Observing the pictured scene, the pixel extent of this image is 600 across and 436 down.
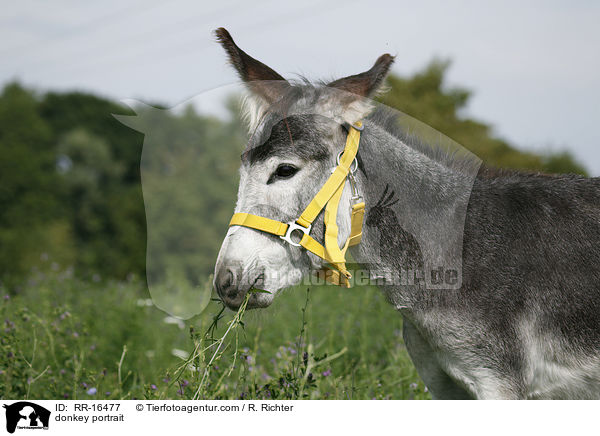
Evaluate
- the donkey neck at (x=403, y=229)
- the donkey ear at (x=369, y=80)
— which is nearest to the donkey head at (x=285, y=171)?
the donkey ear at (x=369, y=80)

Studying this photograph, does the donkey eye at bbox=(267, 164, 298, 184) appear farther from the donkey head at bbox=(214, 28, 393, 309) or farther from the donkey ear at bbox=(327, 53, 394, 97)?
the donkey ear at bbox=(327, 53, 394, 97)

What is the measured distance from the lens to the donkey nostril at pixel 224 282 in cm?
234

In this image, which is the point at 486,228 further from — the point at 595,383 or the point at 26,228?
the point at 26,228

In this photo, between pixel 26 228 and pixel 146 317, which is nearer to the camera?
pixel 146 317

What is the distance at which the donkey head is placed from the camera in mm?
2365

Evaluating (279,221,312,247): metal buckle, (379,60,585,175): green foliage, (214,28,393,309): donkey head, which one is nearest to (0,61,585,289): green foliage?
(379,60,585,175): green foliage

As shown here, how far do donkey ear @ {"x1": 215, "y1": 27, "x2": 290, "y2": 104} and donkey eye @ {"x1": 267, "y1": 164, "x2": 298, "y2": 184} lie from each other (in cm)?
40

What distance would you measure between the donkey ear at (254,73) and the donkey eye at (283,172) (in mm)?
401

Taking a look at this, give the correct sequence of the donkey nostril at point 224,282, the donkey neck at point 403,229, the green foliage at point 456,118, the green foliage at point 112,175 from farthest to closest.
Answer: the green foliage at point 456,118, the green foliage at point 112,175, the donkey neck at point 403,229, the donkey nostril at point 224,282

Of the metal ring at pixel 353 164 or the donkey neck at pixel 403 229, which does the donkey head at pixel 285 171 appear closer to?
the metal ring at pixel 353 164

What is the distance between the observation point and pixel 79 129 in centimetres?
3216
